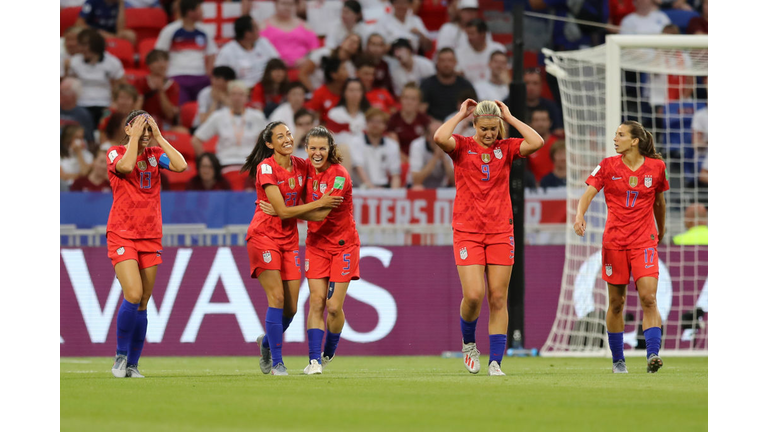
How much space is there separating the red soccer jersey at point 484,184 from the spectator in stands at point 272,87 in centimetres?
903

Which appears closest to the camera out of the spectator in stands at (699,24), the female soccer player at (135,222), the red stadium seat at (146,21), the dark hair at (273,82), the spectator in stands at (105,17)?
the female soccer player at (135,222)

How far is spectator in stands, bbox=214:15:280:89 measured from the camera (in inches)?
730

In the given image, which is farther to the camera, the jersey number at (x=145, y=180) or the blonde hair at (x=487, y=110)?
the blonde hair at (x=487, y=110)

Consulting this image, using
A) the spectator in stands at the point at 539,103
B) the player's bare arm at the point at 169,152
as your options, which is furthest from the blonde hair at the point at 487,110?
the spectator in stands at the point at 539,103

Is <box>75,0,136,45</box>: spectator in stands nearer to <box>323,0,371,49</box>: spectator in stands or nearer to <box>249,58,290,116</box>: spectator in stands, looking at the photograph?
<box>249,58,290,116</box>: spectator in stands

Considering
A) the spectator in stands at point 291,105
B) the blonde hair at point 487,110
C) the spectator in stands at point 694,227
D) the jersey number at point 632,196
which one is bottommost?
the spectator in stands at point 694,227

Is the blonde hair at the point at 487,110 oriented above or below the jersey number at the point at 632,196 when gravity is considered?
above

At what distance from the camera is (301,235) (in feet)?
48.5

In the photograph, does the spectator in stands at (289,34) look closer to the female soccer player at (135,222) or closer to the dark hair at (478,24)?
the dark hair at (478,24)

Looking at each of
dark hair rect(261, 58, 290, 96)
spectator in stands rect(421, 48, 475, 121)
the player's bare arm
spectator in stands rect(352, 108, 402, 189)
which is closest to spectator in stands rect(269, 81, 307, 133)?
dark hair rect(261, 58, 290, 96)

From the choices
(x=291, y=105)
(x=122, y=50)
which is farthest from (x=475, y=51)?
(x=122, y=50)

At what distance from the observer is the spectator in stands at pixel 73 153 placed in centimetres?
1636

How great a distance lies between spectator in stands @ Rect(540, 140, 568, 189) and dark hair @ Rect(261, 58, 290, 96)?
4.68m

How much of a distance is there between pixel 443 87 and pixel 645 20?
424 cm
